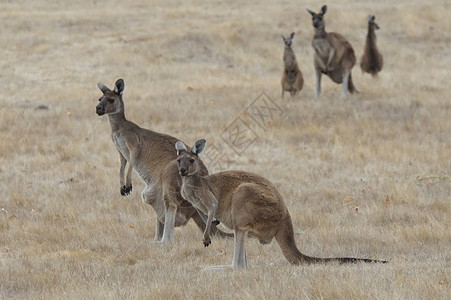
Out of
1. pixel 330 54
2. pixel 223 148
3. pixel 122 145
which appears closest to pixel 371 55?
pixel 330 54

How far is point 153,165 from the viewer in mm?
8211

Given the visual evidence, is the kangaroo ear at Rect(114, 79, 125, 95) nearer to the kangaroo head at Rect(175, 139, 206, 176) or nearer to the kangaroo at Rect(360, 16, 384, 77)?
the kangaroo head at Rect(175, 139, 206, 176)

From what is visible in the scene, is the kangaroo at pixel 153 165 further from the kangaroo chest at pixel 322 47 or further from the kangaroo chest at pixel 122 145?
the kangaroo chest at pixel 322 47

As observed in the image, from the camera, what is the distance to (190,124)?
14688 mm

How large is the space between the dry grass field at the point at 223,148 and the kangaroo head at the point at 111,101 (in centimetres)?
122

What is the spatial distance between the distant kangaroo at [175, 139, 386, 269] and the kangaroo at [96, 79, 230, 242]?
448 mm

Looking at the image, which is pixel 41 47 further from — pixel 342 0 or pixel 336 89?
pixel 342 0

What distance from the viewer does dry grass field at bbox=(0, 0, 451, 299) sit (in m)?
6.24

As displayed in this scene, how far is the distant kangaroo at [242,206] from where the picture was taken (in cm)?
642

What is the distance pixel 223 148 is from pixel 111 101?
15.3ft

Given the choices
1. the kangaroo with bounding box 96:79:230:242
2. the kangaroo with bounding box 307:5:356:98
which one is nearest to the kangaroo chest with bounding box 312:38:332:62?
the kangaroo with bounding box 307:5:356:98

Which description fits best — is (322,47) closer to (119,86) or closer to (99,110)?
(119,86)

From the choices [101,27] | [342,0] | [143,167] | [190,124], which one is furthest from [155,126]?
[342,0]

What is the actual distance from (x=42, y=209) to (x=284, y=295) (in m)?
4.78
